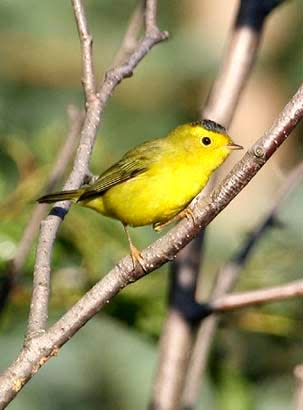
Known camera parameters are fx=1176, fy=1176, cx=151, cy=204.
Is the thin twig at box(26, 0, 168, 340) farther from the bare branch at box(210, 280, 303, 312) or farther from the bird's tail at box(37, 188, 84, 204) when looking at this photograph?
the bare branch at box(210, 280, 303, 312)

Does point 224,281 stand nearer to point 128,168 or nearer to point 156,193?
point 156,193

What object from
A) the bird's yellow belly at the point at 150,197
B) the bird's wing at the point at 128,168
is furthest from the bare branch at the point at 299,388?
the bird's wing at the point at 128,168

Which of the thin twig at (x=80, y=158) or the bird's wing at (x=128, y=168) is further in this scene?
the bird's wing at (x=128, y=168)

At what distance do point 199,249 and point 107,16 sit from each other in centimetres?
776

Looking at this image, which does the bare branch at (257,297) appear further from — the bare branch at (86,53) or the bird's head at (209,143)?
the bare branch at (86,53)

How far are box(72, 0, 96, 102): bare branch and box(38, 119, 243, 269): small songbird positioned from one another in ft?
1.50

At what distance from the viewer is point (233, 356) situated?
4691 millimetres

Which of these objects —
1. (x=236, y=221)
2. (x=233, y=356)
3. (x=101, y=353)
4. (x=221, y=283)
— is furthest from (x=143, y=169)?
(x=236, y=221)

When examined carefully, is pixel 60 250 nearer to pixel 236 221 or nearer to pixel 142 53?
pixel 142 53

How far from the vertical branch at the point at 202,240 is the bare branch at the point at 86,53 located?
85cm

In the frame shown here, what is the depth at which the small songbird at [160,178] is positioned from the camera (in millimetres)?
3795

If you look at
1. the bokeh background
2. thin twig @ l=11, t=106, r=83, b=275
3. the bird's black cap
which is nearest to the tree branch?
thin twig @ l=11, t=106, r=83, b=275

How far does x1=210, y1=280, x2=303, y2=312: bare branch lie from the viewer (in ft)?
11.2

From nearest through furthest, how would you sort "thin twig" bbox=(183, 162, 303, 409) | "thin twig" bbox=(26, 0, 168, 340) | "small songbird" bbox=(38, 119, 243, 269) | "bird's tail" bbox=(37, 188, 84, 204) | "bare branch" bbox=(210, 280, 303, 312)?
"thin twig" bbox=(26, 0, 168, 340)
"bird's tail" bbox=(37, 188, 84, 204)
"bare branch" bbox=(210, 280, 303, 312)
"thin twig" bbox=(183, 162, 303, 409)
"small songbird" bbox=(38, 119, 243, 269)
